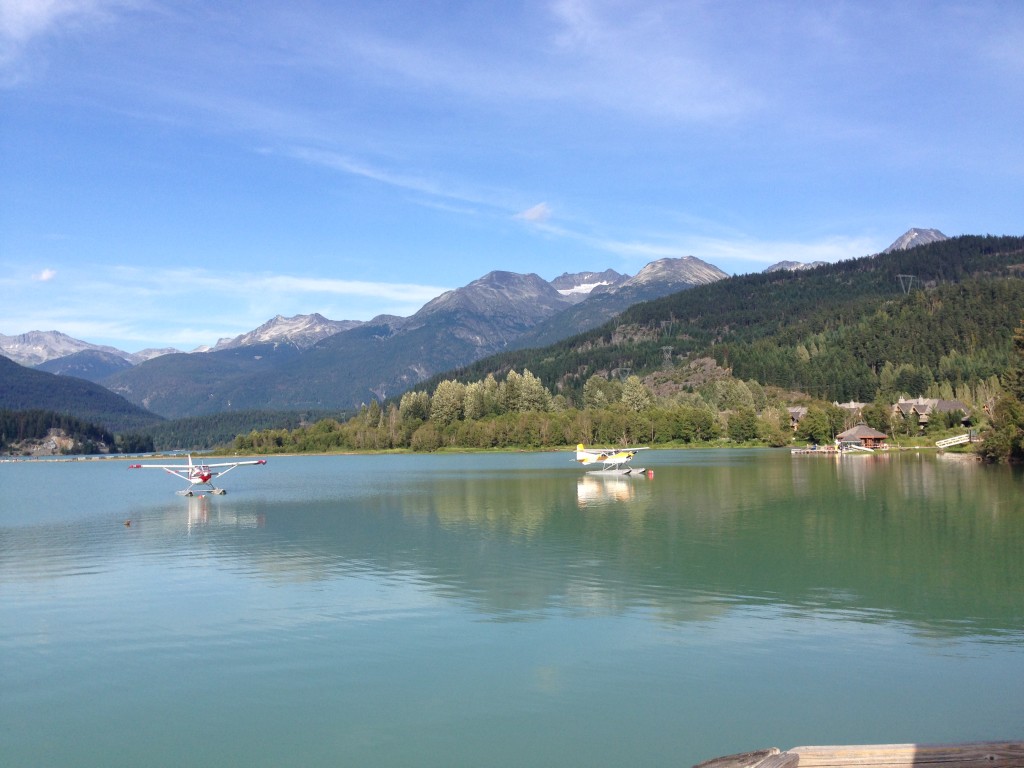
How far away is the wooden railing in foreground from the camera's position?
8.59 meters

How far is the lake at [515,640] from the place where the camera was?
1343 cm

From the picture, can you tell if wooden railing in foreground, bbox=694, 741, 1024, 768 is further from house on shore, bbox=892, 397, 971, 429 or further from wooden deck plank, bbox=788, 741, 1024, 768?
house on shore, bbox=892, 397, 971, 429

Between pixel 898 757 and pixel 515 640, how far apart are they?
11.3 meters

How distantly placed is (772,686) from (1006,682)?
4.32 meters

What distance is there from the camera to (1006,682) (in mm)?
15156

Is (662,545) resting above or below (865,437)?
below

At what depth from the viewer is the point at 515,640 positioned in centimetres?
1895

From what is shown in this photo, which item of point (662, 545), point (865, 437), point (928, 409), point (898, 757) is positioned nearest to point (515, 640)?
point (898, 757)

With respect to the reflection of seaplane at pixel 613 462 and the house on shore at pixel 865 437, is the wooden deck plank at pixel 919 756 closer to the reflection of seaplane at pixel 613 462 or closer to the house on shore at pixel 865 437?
the reflection of seaplane at pixel 613 462

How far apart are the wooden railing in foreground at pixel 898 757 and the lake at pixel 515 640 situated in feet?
12.8

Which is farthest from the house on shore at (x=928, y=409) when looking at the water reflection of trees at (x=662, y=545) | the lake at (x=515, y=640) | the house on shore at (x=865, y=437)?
the lake at (x=515, y=640)

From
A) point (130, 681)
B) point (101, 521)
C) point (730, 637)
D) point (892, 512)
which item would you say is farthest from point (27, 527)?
point (892, 512)

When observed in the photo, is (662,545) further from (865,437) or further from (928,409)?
(928,409)

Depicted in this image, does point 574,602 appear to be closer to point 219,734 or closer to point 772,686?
point 772,686
